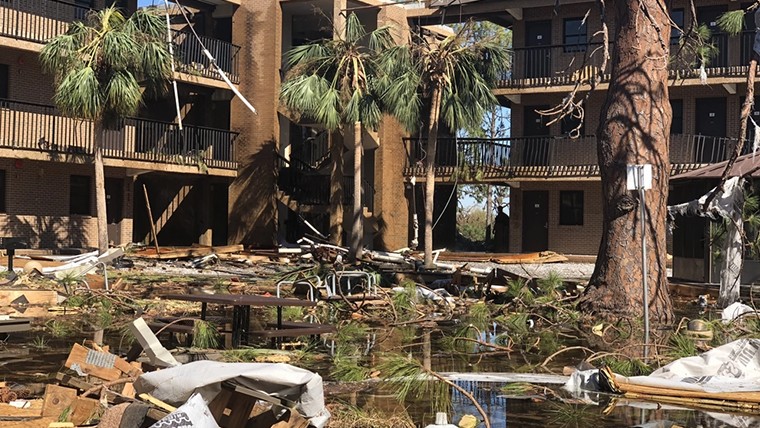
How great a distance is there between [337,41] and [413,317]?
51.3 ft

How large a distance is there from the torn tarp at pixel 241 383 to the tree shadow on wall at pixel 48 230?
25063mm

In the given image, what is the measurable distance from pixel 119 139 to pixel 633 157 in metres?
19.3

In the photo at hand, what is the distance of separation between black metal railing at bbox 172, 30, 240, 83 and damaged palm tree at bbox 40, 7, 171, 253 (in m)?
5.90

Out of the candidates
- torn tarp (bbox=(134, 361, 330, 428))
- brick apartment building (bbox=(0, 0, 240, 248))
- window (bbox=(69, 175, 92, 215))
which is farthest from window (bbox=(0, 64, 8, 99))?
torn tarp (bbox=(134, 361, 330, 428))

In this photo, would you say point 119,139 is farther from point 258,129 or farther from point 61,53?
point 258,129

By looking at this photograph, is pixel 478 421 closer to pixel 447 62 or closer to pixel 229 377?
pixel 229 377

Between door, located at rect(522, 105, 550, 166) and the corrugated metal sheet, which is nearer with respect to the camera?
the corrugated metal sheet

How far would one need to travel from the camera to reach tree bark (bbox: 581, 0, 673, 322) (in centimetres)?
1684

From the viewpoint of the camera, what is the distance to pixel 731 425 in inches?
332

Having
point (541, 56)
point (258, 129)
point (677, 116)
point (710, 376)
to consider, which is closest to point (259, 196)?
point (258, 129)

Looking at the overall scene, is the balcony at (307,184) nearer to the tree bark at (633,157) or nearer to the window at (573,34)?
the window at (573,34)

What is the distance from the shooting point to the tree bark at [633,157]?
1684 centimetres

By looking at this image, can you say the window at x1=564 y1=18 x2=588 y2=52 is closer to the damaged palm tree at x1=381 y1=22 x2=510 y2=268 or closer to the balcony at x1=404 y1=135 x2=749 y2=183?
the balcony at x1=404 y1=135 x2=749 y2=183

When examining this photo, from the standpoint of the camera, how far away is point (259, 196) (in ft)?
121
